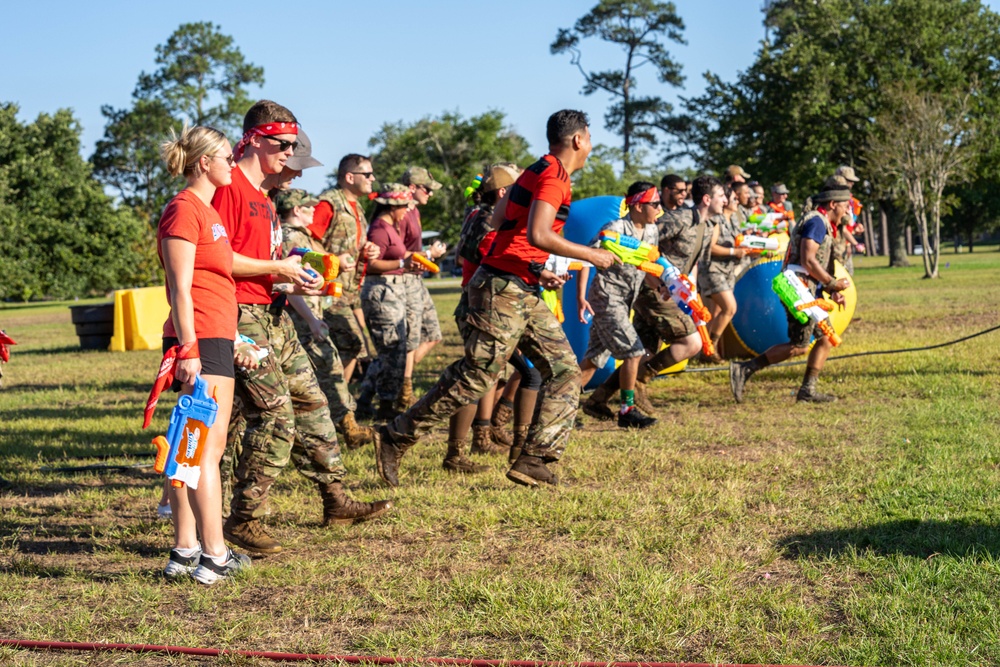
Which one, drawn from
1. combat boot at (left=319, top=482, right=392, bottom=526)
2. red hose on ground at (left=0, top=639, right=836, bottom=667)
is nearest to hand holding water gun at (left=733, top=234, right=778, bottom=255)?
combat boot at (left=319, top=482, right=392, bottom=526)

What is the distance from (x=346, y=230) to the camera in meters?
8.07

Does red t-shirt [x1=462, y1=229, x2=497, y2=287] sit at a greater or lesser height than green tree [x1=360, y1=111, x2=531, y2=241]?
lesser

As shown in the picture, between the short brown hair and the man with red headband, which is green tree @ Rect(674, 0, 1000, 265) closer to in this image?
the man with red headband

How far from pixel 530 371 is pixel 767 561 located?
288cm

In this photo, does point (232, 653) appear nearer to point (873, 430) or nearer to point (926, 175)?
point (873, 430)

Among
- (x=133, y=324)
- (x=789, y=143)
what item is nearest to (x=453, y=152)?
(x=789, y=143)

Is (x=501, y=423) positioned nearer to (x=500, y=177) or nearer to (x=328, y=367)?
(x=328, y=367)

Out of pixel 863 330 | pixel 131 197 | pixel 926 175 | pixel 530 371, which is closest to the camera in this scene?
pixel 530 371

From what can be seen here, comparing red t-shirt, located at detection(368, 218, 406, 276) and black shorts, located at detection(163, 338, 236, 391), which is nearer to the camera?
black shorts, located at detection(163, 338, 236, 391)

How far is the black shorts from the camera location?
4453mm

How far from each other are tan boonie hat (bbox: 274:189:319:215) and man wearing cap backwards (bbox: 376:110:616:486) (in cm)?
192

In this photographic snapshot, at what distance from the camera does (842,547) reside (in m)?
4.80

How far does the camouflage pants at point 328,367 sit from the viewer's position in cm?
744

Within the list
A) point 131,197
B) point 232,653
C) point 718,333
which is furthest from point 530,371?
point 131,197
